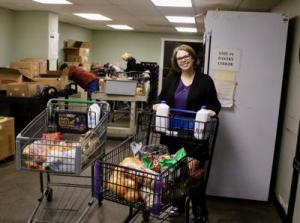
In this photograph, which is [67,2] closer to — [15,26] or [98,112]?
[15,26]

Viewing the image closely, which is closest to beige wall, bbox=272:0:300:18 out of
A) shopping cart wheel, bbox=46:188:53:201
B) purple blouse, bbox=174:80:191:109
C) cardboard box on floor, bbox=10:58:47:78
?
purple blouse, bbox=174:80:191:109

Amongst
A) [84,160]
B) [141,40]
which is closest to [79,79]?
[84,160]

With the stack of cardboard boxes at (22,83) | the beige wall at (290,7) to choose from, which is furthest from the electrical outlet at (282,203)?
the stack of cardboard boxes at (22,83)

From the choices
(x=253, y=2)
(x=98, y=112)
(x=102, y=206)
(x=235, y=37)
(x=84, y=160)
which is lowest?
(x=102, y=206)

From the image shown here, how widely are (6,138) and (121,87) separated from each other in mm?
1862

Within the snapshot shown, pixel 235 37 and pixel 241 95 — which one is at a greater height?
pixel 235 37

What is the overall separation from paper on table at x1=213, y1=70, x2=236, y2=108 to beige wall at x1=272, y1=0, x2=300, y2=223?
513 millimetres

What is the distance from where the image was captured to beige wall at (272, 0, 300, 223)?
114 inches

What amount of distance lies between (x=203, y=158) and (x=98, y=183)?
92cm

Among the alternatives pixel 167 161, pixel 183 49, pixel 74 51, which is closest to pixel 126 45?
pixel 74 51

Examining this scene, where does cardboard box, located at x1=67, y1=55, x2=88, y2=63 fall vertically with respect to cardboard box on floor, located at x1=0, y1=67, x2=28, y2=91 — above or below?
above

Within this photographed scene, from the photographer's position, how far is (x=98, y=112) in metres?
2.66

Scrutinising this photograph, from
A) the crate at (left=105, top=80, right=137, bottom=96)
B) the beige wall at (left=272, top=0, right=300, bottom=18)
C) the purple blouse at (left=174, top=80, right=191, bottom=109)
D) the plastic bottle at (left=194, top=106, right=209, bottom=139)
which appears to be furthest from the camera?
the crate at (left=105, top=80, right=137, bottom=96)

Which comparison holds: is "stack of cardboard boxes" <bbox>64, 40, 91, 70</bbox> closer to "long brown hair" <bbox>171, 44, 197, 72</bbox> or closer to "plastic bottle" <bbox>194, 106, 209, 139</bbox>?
"long brown hair" <bbox>171, 44, 197, 72</bbox>
